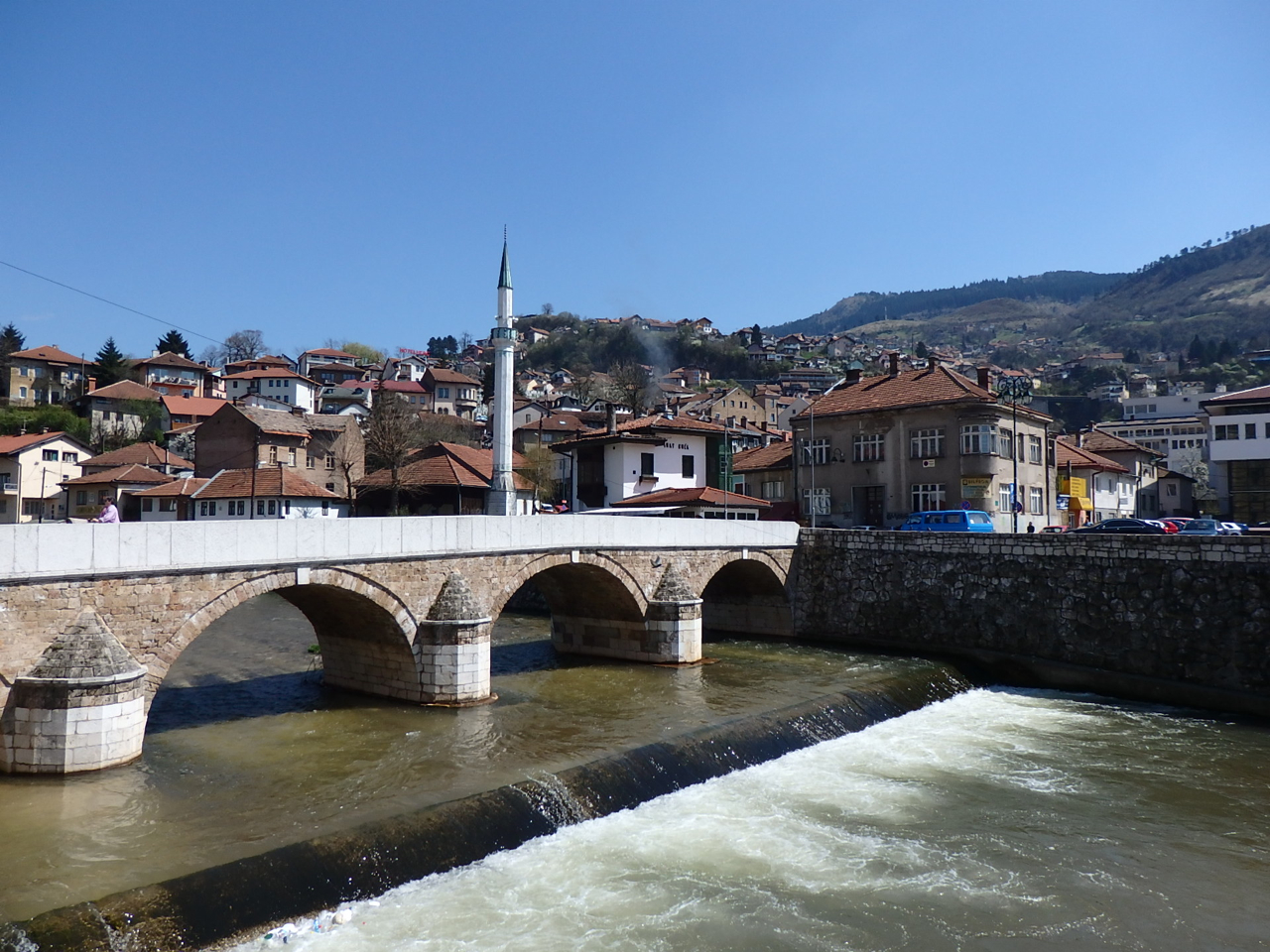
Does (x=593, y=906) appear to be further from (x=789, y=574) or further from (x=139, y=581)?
(x=789, y=574)

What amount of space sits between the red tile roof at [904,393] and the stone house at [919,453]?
43mm

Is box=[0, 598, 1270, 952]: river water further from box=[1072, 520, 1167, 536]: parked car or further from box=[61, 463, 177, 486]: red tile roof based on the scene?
box=[61, 463, 177, 486]: red tile roof

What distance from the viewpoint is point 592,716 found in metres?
15.6

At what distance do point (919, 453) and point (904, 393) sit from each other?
2.68m

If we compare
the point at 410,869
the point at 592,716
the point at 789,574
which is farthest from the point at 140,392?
the point at 410,869

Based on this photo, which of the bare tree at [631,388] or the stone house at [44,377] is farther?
the bare tree at [631,388]

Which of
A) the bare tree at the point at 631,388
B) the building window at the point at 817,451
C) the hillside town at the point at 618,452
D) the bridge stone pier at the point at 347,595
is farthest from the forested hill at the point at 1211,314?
the bridge stone pier at the point at 347,595

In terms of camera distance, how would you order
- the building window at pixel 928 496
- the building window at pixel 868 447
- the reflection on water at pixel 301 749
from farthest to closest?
the building window at pixel 868 447
the building window at pixel 928 496
the reflection on water at pixel 301 749

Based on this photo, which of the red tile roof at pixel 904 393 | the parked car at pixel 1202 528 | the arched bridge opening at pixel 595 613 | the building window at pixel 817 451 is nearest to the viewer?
the arched bridge opening at pixel 595 613

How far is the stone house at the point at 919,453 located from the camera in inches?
1196

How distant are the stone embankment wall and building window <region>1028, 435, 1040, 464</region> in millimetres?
12384

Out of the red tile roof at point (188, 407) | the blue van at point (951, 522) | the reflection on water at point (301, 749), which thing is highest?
the red tile roof at point (188, 407)

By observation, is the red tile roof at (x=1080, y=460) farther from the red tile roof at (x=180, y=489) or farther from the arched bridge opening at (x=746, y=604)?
the red tile roof at (x=180, y=489)

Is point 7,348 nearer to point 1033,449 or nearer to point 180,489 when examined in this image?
point 180,489
